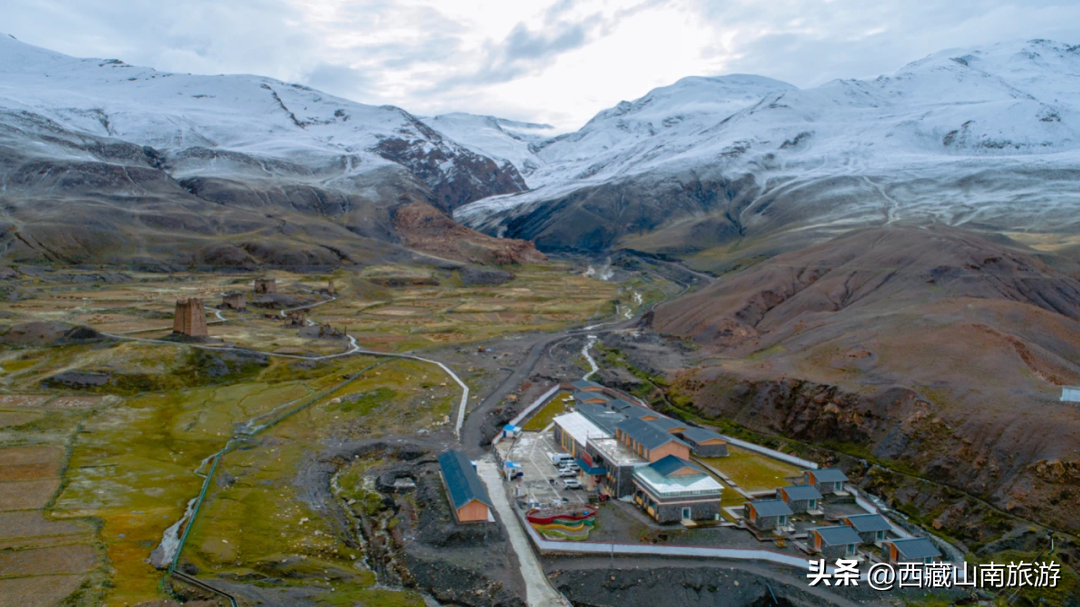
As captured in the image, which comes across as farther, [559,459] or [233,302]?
[233,302]

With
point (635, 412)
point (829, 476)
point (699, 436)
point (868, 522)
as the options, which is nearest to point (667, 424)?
point (699, 436)

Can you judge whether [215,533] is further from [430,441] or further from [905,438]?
[905,438]

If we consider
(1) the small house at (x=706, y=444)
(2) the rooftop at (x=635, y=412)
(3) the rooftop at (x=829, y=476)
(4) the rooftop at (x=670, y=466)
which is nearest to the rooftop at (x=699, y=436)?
(1) the small house at (x=706, y=444)

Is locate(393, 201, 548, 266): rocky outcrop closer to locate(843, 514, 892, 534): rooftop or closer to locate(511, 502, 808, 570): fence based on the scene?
locate(511, 502, 808, 570): fence

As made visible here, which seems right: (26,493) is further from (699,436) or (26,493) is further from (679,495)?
(699,436)

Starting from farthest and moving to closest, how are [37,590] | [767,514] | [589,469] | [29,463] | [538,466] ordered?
[538,466] → [589,469] → [29,463] → [767,514] → [37,590]

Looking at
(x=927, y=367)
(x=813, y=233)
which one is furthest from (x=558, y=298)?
(x=927, y=367)
